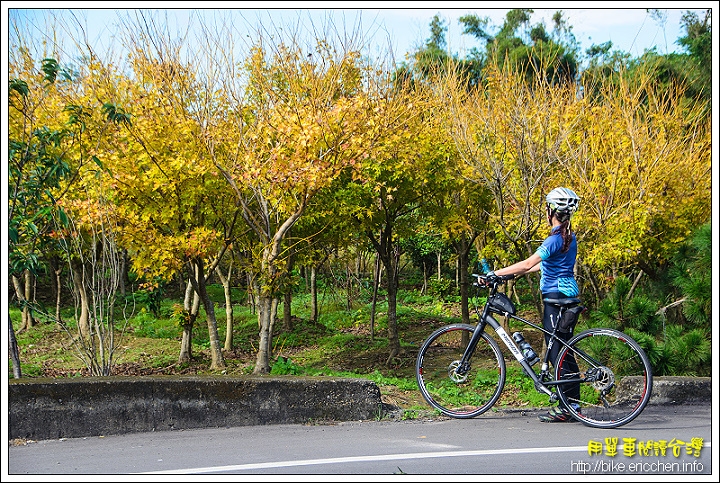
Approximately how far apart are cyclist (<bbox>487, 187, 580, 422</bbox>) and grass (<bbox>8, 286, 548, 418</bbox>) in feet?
9.75

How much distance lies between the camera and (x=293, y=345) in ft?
61.4

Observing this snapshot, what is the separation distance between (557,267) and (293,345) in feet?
43.9

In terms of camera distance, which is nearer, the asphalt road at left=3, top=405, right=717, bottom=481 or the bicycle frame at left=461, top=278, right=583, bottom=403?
the asphalt road at left=3, top=405, right=717, bottom=481

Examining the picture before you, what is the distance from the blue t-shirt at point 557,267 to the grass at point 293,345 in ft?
10.4

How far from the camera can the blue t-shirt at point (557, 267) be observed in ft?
19.6

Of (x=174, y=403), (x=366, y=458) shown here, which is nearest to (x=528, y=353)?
(x=366, y=458)

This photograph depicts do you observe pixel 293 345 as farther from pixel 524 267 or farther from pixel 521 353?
pixel 524 267

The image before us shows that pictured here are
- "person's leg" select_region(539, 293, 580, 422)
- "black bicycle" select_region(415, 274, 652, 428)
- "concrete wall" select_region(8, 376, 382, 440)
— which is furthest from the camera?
"person's leg" select_region(539, 293, 580, 422)

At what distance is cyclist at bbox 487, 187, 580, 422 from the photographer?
5977 mm

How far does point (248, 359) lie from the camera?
16.0m

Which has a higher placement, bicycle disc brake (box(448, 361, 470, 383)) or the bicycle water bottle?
the bicycle water bottle

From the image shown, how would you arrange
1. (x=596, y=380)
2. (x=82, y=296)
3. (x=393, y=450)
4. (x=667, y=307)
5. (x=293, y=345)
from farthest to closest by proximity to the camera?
(x=293, y=345)
(x=82, y=296)
(x=667, y=307)
(x=596, y=380)
(x=393, y=450)

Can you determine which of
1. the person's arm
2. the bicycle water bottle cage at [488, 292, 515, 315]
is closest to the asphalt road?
the bicycle water bottle cage at [488, 292, 515, 315]

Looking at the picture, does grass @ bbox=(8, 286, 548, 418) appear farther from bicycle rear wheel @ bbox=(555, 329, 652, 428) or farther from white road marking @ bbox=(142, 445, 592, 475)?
white road marking @ bbox=(142, 445, 592, 475)
